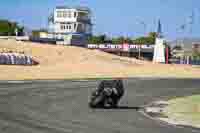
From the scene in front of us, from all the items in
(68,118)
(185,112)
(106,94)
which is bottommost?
(185,112)

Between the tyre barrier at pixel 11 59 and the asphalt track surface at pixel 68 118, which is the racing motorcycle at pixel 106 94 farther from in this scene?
the tyre barrier at pixel 11 59

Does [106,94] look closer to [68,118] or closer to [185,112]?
[185,112]

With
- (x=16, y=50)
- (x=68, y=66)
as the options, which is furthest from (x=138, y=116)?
(x=16, y=50)

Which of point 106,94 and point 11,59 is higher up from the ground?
point 106,94

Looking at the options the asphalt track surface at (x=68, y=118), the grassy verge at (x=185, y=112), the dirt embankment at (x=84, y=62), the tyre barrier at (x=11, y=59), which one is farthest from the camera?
the dirt embankment at (x=84, y=62)

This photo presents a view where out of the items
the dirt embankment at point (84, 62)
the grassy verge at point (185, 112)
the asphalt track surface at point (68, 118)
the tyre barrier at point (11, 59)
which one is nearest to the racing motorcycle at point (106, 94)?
the asphalt track surface at point (68, 118)

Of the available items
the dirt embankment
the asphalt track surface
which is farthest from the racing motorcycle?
the dirt embankment

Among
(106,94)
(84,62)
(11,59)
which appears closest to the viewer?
(106,94)

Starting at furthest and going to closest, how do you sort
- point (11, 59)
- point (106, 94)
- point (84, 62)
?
point (84, 62), point (11, 59), point (106, 94)

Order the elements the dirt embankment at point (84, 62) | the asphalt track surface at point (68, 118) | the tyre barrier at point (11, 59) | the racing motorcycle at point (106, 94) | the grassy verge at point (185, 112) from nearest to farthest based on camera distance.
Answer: the asphalt track surface at point (68, 118) < the grassy verge at point (185, 112) < the racing motorcycle at point (106, 94) < the tyre barrier at point (11, 59) < the dirt embankment at point (84, 62)

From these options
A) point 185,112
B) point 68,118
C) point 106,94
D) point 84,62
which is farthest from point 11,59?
point 68,118

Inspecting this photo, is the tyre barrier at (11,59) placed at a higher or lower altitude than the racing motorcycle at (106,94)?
lower

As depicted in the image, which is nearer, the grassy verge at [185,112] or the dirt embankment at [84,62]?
the grassy verge at [185,112]

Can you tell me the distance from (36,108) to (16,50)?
57.6 meters
